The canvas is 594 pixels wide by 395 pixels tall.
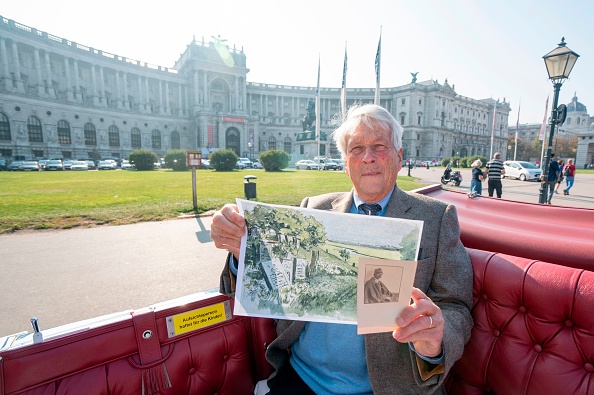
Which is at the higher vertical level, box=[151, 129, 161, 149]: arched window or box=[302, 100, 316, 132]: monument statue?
box=[302, 100, 316, 132]: monument statue

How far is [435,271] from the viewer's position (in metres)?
1.63

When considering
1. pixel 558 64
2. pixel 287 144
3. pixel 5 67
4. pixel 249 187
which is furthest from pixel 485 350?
pixel 287 144

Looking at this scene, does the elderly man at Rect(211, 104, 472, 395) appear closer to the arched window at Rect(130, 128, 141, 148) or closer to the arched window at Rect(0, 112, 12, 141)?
the arched window at Rect(0, 112, 12, 141)

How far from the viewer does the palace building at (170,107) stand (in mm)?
44219

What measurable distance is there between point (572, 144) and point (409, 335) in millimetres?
90884

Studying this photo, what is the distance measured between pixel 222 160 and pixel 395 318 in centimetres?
2953

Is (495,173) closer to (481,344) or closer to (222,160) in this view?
(481,344)

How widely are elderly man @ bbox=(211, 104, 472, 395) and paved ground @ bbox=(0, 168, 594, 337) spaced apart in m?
2.70

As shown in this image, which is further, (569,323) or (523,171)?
(523,171)

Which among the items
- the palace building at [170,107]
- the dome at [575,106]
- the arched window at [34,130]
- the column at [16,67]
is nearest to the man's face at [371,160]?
the palace building at [170,107]

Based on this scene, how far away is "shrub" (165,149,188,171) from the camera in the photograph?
30.8 m

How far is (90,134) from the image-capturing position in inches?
1989

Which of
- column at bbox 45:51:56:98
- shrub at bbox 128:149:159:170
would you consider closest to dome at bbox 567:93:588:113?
shrub at bbox 128:149:159:170

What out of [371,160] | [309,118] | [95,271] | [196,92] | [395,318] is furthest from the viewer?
[196,92]
